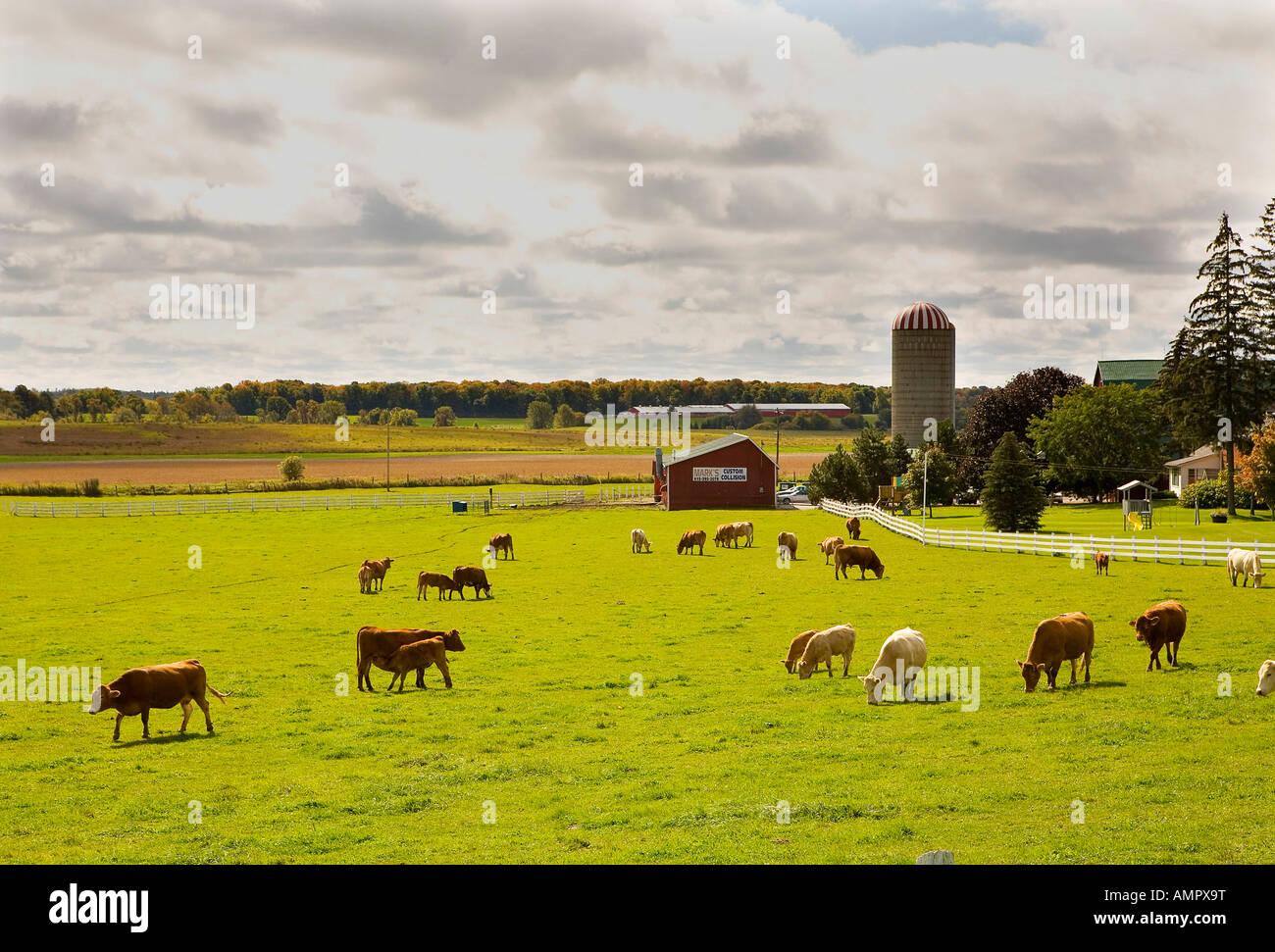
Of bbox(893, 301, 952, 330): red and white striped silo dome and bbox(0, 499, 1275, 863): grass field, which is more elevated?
bbox(893, 301, 952, 330): red and white striped silo dome

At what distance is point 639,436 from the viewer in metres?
177

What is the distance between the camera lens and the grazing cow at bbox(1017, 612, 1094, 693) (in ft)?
55.7

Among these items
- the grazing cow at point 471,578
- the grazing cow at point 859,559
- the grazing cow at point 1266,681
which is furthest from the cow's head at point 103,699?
the grazing cow at point 859,559

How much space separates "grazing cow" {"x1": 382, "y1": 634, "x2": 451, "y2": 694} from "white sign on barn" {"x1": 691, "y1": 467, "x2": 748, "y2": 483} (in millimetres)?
57363

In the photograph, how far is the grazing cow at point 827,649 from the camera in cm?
1883

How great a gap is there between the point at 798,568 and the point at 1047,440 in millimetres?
48084

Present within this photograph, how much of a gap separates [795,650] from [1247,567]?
17105mm

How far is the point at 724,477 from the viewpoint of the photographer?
7650 cm

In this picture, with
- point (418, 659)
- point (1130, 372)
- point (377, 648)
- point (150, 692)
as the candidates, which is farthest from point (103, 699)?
point (1130, 372)

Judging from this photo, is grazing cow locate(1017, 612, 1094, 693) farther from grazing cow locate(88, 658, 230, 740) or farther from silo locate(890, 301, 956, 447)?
silo locate(890, 301, 956, 447)

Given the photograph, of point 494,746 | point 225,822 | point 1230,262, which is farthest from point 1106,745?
point 1230,262

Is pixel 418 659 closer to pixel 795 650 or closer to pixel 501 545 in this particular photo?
pixel 795 650

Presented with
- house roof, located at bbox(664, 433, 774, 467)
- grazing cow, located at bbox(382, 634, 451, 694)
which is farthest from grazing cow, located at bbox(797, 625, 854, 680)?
house roof, located at bbox(664, 433, 774, 467)
